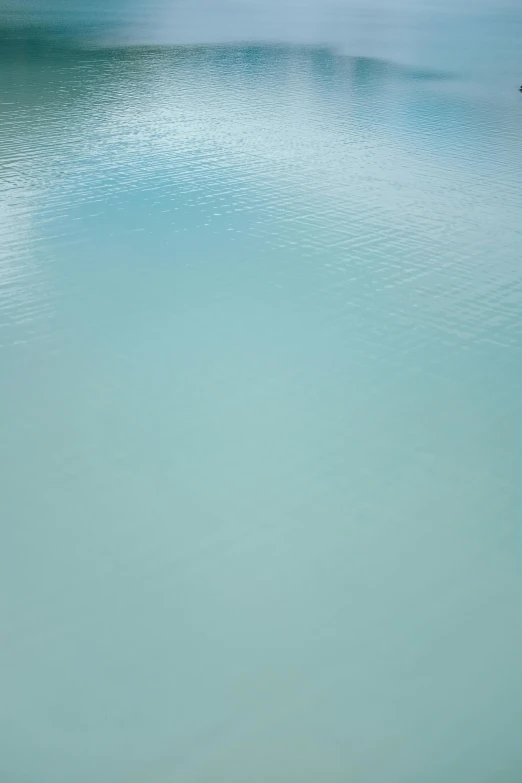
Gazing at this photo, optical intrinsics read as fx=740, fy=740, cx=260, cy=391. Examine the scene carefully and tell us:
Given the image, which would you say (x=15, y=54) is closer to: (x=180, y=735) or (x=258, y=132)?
(x=258, y=132)

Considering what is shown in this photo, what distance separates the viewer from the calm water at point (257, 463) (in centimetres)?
173

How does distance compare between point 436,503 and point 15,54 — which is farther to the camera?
point 15,54

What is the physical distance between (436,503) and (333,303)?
4.51 ft

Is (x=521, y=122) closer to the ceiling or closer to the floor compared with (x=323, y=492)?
closer to the ceiling

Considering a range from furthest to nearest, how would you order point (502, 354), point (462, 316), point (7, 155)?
point (7, 155), point (462, 316), point (502, 354)

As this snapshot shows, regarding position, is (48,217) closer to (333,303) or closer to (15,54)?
(333,303)

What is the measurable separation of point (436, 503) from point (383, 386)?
67 cm

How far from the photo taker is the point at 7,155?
16.7 feet

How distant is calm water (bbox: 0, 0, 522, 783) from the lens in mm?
1728

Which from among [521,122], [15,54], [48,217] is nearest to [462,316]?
[48,217]

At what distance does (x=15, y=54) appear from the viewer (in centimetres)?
851

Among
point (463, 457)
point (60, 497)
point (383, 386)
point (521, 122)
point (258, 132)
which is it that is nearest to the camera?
point (60, 497)

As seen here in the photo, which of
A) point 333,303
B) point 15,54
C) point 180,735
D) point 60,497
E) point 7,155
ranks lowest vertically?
point 180,735

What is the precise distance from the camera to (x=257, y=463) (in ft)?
8.22
